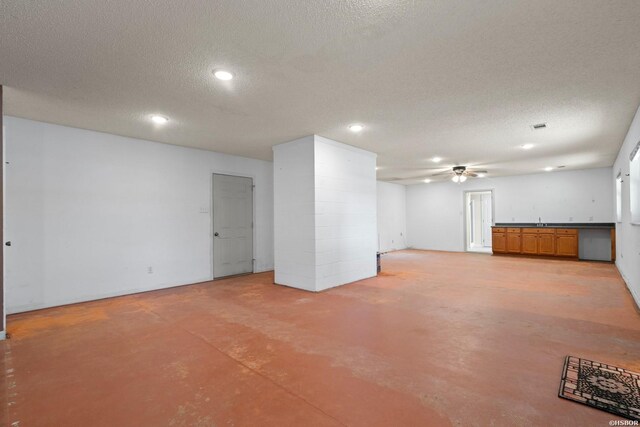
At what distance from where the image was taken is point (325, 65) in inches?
111

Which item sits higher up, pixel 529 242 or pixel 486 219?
pixel 486 219

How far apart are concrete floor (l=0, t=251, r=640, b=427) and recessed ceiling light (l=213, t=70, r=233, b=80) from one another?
2.68 metres

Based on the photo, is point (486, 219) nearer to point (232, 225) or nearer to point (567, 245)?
point (567, 245)

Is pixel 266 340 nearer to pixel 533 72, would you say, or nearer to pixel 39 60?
pixel 39 60

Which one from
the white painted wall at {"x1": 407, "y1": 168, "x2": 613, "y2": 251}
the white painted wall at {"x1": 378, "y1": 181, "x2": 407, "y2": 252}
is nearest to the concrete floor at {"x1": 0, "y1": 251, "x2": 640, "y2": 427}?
the white painted wall at {"x1": 407, "y1": 168, "x2": 613, "y2": 251}

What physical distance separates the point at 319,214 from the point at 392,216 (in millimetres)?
7008

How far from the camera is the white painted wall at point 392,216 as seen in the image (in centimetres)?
1103

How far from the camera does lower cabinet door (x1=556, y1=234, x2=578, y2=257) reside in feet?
27.7

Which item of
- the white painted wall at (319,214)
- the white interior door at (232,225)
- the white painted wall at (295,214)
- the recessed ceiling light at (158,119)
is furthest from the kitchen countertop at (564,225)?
the recessed ceiling light at (158,119)

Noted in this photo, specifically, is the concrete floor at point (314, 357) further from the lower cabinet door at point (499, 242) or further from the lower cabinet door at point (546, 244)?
the lower cabinet door at point (499, 242)

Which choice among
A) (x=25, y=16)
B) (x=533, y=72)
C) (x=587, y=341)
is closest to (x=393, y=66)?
(x=533, y=72)

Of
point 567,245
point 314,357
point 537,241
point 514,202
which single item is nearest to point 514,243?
point 537,241

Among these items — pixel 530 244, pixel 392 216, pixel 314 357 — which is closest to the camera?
pixel 314 357

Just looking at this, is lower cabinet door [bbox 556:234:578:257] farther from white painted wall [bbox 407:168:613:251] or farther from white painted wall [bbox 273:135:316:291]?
white painted wall [bbox 273:135:316:291]
